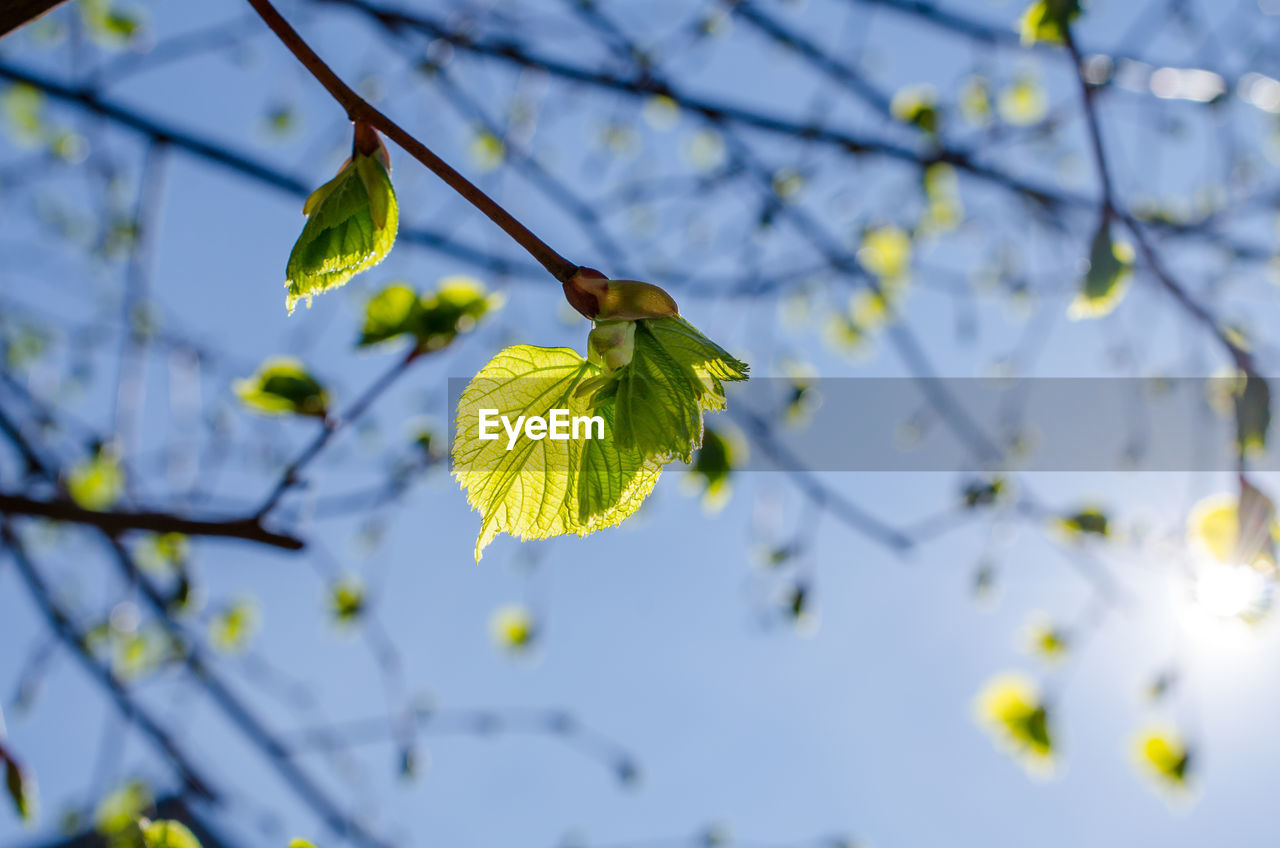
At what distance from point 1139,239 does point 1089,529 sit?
1.13 meters

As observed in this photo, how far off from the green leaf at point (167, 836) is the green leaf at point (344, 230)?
0.59m

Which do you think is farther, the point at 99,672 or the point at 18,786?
the point at 99,672

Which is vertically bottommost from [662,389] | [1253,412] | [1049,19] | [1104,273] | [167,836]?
[167,836]

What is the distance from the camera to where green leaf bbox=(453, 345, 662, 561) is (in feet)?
1.66

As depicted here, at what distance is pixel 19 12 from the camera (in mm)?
428

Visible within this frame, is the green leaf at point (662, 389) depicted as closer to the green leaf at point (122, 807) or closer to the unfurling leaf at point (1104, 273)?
the unfurling leaf at point (1104, 273)

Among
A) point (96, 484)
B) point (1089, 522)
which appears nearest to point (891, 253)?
point (1089, 522)

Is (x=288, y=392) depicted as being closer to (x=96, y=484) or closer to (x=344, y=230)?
(x=344, y=230)

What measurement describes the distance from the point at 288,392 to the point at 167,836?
1.66 feet

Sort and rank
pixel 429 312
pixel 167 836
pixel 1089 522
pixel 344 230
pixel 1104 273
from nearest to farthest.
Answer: pixel 344 230 → pixel 167 836 → pixel 429 312 → pixel 1104 273 → pixel 1089 522

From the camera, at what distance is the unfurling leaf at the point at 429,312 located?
0.91 m

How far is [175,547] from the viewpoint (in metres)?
1.92

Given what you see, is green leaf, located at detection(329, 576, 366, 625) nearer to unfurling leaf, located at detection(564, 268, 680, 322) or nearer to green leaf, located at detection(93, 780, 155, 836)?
green leaf, located at detection(93, 780, 155, 836)

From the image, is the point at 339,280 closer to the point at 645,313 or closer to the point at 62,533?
the point at 645,313
